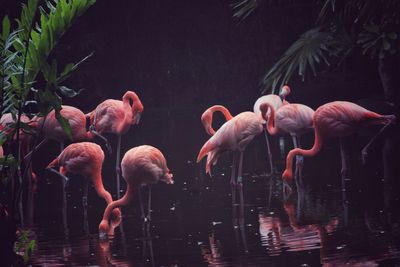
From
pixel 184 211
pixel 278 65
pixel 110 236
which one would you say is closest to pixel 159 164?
pixel 184 211

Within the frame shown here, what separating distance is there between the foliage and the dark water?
231cm

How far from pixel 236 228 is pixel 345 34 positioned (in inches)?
221

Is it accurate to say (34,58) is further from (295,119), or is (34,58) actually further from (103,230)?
(295,119)

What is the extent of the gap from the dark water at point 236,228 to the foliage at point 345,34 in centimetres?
231

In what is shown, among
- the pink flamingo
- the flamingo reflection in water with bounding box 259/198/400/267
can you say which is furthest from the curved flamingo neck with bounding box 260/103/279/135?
the flamingo reflection in water with bounding box 259/198/400/267

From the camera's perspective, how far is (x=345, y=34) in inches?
404

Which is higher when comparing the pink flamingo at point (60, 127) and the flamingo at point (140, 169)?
the pink flamingo at point (60, 127)

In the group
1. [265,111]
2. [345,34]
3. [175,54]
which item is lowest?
[265,111]

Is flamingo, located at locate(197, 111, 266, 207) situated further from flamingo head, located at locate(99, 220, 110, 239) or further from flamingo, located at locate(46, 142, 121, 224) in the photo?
flamingo head, located at locate(99, 220, 110, 239)

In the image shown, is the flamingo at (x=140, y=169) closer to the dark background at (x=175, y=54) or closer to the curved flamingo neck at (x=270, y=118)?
the curved flamingo neck at (x=270, y=118)

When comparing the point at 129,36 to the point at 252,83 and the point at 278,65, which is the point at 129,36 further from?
the point at 278,65

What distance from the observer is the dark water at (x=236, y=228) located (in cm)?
434

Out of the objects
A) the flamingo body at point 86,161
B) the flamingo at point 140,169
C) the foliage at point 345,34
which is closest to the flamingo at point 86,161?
the flamingo body at point 86,161

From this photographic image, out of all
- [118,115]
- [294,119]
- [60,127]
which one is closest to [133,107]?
[118,115]
